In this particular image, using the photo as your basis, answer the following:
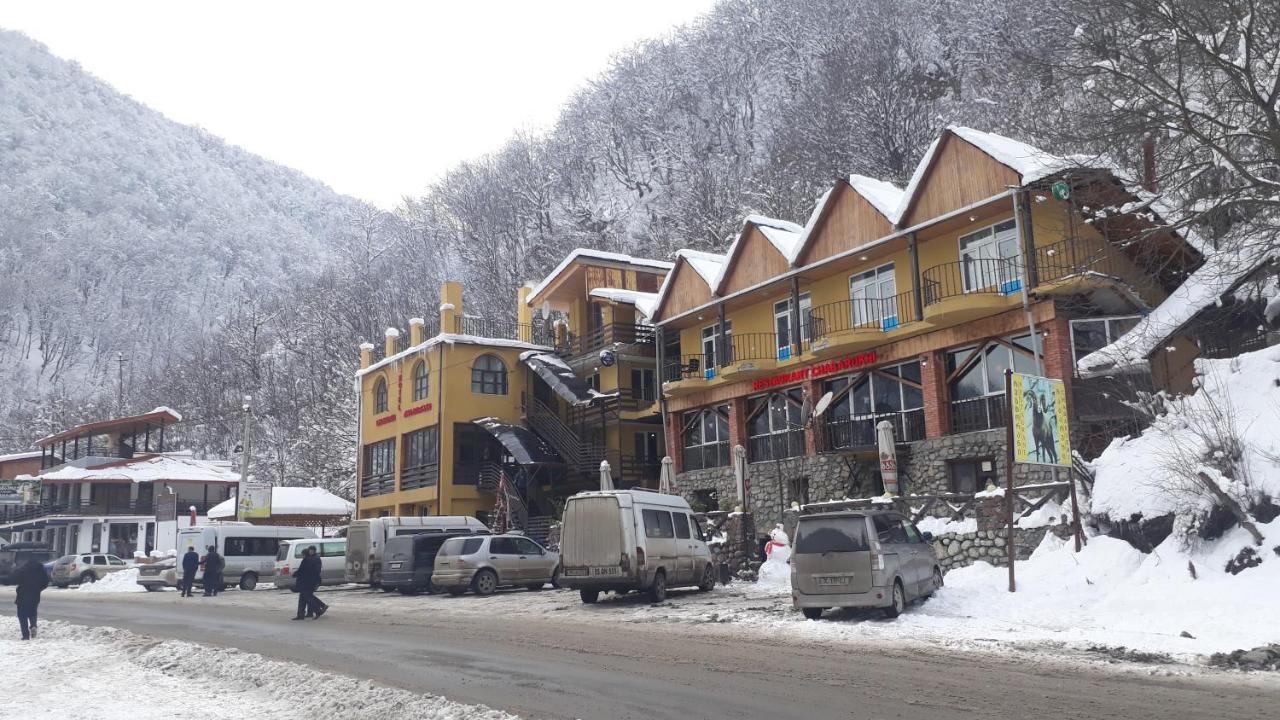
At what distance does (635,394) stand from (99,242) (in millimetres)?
129807

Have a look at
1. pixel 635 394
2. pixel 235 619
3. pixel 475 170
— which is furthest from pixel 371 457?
pixel 475 170

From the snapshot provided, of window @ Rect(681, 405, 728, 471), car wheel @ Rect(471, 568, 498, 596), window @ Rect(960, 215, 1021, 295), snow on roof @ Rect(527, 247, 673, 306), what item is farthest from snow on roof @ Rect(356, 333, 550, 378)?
window @ Rect(960, 215, 1021, 295)

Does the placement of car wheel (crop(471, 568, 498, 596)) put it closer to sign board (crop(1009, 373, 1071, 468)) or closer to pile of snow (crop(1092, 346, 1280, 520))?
sign board (crop(1009, 373, 1071, 468))

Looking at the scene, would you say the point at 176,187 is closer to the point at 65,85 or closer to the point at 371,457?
the point at 65,85

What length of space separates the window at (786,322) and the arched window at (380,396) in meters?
22.5

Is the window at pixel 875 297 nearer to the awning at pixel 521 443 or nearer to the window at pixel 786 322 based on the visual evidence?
the window at pixel 786 322

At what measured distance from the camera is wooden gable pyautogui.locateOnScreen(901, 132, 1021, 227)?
81.3 ft

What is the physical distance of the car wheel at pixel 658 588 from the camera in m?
20.4

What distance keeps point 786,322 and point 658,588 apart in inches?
561

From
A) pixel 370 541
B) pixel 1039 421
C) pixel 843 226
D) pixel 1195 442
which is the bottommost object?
pixel 370 541

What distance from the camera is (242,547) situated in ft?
115

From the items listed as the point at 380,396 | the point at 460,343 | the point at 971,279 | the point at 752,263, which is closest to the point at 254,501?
the point at 380,396

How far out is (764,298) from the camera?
3338 centimetres

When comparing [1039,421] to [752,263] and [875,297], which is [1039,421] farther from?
[752,263]
